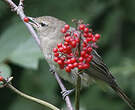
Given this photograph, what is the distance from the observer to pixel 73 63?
7.04ft

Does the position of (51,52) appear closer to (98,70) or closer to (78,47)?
(98,70)

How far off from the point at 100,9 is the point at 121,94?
179 centimetres

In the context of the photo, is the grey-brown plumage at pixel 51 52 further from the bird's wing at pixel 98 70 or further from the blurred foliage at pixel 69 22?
the blurred foliage at pixel 69 22

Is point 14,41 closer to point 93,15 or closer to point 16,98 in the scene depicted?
point 16,98

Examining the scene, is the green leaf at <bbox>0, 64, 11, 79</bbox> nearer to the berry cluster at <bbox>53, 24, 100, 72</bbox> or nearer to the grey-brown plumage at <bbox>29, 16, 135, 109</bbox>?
the grey-brown plumage at <bbox>29, 16, 135, 109</bbox>

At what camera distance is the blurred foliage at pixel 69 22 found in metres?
4.06

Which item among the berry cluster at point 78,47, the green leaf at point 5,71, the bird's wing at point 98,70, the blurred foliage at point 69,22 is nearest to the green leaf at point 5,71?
the green leaf at point 5,71

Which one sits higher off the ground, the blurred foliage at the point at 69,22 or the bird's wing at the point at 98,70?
the blurred foliage at the point at 69,22

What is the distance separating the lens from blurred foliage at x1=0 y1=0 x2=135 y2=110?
13.3 feet

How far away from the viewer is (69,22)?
15.1 ft

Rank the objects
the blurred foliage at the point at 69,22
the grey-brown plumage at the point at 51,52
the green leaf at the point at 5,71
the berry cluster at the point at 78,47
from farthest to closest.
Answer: the blurred foliage at the point at 69,22
the grey-brown plumage at the point at 51,52
the green leaf at the point at 5,71
the berry cluster at the point at 78,47

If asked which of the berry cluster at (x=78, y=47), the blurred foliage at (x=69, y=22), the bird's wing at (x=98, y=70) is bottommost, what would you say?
the berry cluster at (x=78, y=47)

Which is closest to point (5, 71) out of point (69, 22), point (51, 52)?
point (51, 52)

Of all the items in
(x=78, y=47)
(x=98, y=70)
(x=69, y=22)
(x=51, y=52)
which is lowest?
(x=78, y=47)
